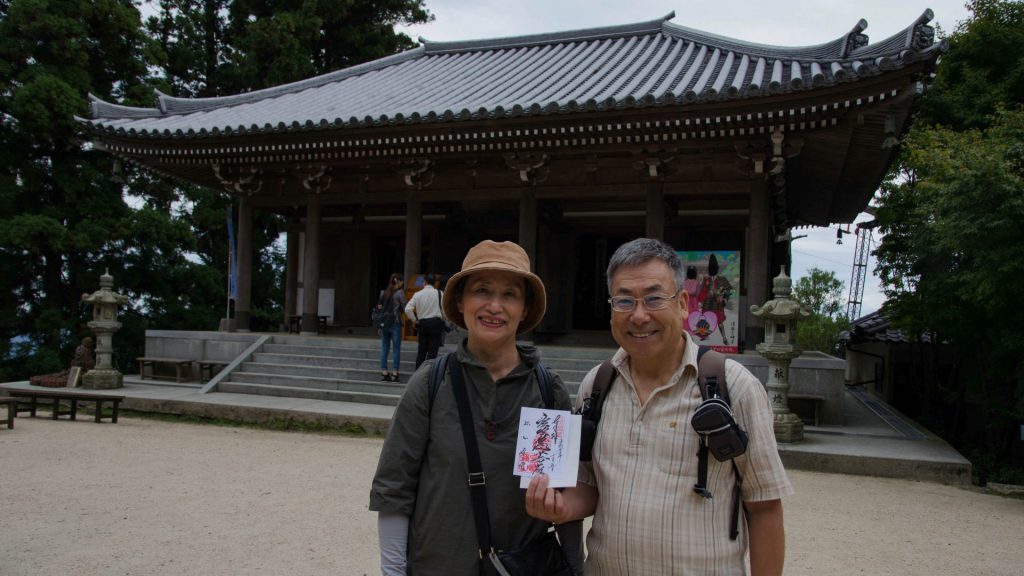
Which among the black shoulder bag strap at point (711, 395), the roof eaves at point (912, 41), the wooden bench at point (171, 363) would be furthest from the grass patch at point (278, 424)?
the roof eaves at point (912, 41)

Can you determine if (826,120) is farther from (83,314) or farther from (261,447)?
(83,314)

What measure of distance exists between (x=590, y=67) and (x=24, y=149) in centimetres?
1179

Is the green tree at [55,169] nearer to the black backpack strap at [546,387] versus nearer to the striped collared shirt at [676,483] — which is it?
the black backpack strap at [546,387]

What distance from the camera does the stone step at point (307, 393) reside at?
9336 mm

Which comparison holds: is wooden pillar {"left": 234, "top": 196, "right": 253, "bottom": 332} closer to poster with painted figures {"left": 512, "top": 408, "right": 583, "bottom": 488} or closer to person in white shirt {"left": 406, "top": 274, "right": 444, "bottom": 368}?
person in white shirt {"left": 406, "top": 274, "right": 444, "bottom": 368}

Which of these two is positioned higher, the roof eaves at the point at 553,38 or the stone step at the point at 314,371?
the roof eaves at the point at 553,38

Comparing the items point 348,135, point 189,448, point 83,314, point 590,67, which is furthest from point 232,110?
point 189,448

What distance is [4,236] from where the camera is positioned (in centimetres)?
1273

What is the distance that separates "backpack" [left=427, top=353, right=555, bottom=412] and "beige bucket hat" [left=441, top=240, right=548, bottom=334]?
0.20 m

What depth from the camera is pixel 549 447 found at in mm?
1746

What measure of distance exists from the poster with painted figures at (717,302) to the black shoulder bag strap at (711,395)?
28.0ft

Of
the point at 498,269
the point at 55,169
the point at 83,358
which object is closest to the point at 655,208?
the point at 498,269

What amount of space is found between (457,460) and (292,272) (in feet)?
44.2

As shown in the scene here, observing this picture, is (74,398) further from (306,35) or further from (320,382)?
(306,35)
